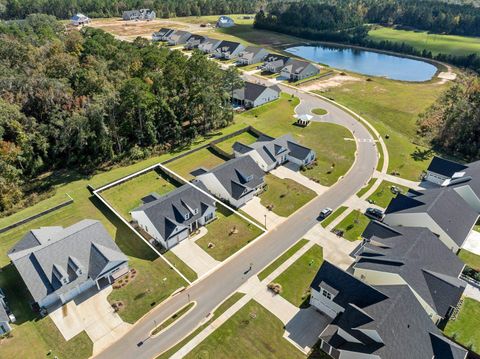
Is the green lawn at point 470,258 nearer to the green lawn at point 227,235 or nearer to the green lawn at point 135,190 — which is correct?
the green lawn at point 227,235

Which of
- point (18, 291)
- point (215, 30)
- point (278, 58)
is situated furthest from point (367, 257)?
point (215, 30)

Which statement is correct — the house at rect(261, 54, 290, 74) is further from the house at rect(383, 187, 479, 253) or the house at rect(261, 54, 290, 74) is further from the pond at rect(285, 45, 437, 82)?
the house at rect(383, 187, 479, 253)

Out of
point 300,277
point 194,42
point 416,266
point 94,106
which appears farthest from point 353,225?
point 194,42

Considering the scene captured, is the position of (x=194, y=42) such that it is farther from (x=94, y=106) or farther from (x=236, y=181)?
(x=236, y=181)

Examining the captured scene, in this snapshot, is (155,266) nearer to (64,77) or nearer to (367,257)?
(367,257)

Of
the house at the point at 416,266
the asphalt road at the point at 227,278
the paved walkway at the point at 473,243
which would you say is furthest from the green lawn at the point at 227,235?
the paved walkway at the point at 473,243

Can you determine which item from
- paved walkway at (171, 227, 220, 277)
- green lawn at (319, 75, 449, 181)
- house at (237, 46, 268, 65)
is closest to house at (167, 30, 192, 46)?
house at (237, 46, 268, 65)

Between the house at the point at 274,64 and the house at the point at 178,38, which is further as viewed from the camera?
the house at the point at 178,38
